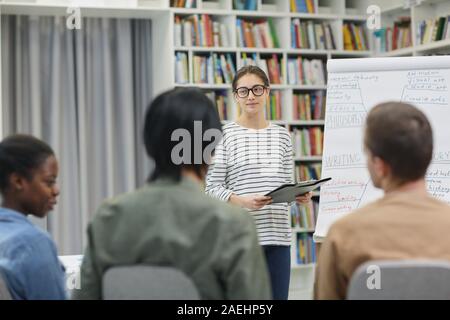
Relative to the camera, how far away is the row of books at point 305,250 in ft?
20.6

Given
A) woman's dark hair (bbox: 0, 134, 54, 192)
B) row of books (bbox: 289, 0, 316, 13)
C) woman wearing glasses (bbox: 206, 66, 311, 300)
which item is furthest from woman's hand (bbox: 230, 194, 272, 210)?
row of books (bbox: 289, 0, 316, 13)

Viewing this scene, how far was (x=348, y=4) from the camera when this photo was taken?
6.75 m

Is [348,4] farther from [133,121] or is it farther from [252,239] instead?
[252,239]

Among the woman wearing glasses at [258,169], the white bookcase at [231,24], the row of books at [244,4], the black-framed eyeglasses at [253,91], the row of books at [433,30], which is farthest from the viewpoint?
the row of books at [244,4]

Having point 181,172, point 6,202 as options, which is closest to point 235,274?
point 181,172

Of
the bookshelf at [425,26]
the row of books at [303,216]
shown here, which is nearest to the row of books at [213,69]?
the row of books at [303,216]

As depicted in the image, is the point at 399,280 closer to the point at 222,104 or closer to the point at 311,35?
the point at 222,104

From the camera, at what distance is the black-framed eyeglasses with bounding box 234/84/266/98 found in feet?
11.4

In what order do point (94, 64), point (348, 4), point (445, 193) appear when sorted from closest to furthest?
1. point (445, 193)
2. point (94, 64)
3. point (348, 4)

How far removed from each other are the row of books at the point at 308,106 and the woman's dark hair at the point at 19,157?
175 inches

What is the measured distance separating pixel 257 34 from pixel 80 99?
1548 mm

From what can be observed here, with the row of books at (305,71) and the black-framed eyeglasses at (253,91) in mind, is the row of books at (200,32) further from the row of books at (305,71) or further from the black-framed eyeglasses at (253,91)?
the black-framed eyeglasses at (253,91)

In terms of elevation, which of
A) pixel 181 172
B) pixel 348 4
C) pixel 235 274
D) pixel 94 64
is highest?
pixel 348 4
